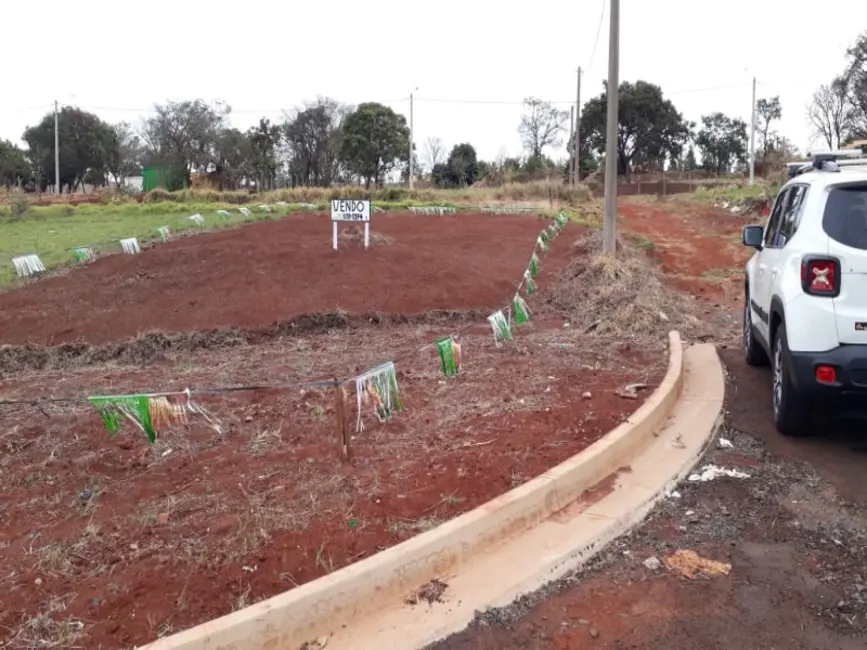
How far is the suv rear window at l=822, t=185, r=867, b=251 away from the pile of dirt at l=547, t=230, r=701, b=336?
3.94 meters

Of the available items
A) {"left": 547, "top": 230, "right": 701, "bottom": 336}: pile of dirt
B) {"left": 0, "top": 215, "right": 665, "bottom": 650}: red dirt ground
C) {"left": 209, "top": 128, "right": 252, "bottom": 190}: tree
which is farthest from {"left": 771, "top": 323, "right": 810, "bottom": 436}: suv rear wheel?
{"left": 209, "top": 128, "right": 252, "bottom": 190}: tree

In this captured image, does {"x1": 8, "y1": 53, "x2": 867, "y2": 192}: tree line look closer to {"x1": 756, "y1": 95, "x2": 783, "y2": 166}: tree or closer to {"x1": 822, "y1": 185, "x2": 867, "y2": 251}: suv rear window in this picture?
{"x1": 756, "y1": 95, "x2": 783, "y2": 166}: tree

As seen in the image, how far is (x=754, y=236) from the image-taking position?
6.79m

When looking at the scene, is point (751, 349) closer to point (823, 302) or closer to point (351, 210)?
point (823, 302)

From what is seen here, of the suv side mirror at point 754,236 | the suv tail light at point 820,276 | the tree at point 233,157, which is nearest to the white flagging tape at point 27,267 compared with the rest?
the suv side mirror at point 754,236

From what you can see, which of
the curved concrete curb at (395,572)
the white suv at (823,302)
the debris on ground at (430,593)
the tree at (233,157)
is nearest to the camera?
the curved concrete curb at (395,572)

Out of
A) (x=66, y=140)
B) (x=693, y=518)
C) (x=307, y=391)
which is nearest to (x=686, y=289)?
(x=307, y=391)

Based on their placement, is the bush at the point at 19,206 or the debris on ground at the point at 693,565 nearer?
the debris on ground at the point at 693,565

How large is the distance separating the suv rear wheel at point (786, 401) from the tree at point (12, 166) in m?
68.9

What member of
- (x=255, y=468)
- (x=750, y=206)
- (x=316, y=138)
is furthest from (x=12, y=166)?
(x=255, y=468)

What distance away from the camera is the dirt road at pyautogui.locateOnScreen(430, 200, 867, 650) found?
3121 millimetres

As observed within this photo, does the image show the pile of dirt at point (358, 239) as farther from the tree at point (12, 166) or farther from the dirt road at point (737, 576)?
the tree at point (12, 166)

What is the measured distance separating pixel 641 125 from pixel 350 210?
181 ft

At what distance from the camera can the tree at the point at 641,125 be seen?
206 feet
